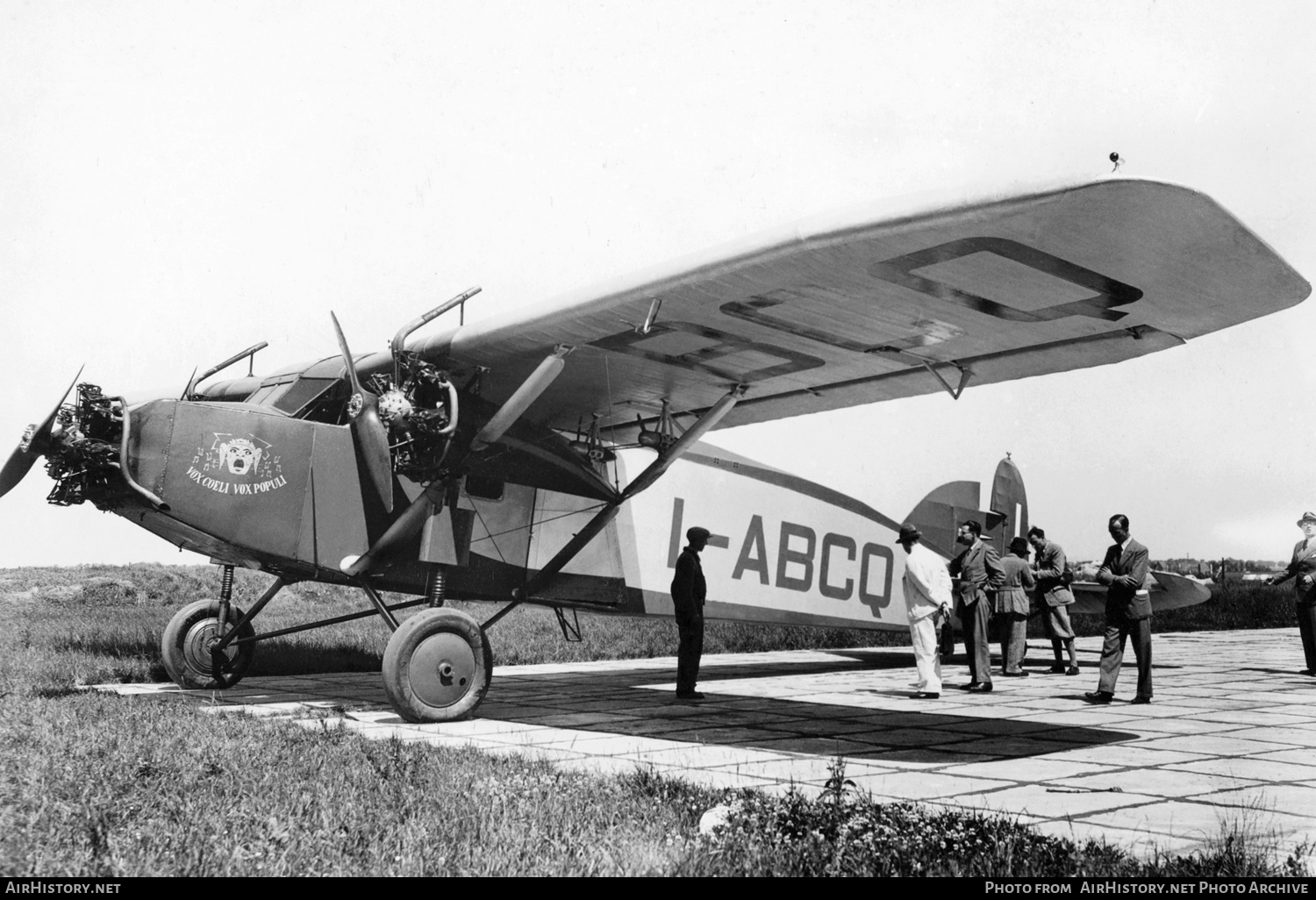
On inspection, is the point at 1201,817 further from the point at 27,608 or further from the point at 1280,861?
the point at 27,608

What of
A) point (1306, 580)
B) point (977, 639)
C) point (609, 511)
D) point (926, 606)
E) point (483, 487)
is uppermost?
point (483, 487)

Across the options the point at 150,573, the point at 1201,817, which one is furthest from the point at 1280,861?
the point at 150,573

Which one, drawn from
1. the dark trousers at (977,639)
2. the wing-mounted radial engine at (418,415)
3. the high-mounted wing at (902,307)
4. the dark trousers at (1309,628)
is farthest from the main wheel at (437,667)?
the dark trousers at (1309,628)

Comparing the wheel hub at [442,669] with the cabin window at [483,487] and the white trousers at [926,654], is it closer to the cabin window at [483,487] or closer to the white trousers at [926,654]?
the cabin window at [483,487]

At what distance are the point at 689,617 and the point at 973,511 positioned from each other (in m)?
7.07

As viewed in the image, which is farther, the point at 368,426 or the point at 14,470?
the point at 368,426

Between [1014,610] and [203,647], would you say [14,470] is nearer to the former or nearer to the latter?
[203,647]

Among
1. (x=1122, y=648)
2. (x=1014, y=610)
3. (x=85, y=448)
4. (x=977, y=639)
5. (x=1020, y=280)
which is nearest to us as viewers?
(x=1020, y=280)

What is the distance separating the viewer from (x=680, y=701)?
8.77 meters

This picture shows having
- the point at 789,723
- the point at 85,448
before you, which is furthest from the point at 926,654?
the point at 85,448

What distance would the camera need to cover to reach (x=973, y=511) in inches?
577

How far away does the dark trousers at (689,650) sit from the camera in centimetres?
895

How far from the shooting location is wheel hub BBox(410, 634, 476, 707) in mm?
7172

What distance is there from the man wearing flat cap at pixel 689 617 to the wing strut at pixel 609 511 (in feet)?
2.70
